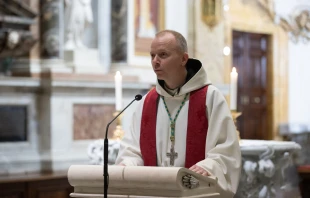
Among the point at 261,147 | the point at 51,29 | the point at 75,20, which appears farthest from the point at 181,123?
the point at 75,20

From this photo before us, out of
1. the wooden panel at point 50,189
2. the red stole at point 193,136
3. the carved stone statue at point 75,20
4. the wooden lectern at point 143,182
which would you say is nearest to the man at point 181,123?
the red stole at point 193,136

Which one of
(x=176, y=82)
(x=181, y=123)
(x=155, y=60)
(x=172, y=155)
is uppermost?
(x=155, y=60)

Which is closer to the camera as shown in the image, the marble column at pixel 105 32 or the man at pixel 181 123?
the man at pixel 181 123

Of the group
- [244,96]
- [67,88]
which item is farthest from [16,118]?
[244,96]

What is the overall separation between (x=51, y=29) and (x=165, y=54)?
4.61 metres

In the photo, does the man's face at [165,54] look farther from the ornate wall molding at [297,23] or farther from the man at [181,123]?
the ornate wall molding at [297,23]

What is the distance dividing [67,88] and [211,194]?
476 cm

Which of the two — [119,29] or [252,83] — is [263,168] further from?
[252,83]

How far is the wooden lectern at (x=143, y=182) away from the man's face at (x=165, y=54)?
1.83 feet

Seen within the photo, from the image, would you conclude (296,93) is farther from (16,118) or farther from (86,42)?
(16,118)

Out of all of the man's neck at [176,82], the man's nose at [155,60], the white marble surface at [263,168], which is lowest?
the white marble surface at [263,168]

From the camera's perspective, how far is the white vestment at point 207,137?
3.15m

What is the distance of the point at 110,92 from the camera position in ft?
26.1

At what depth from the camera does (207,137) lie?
3.27 meters
